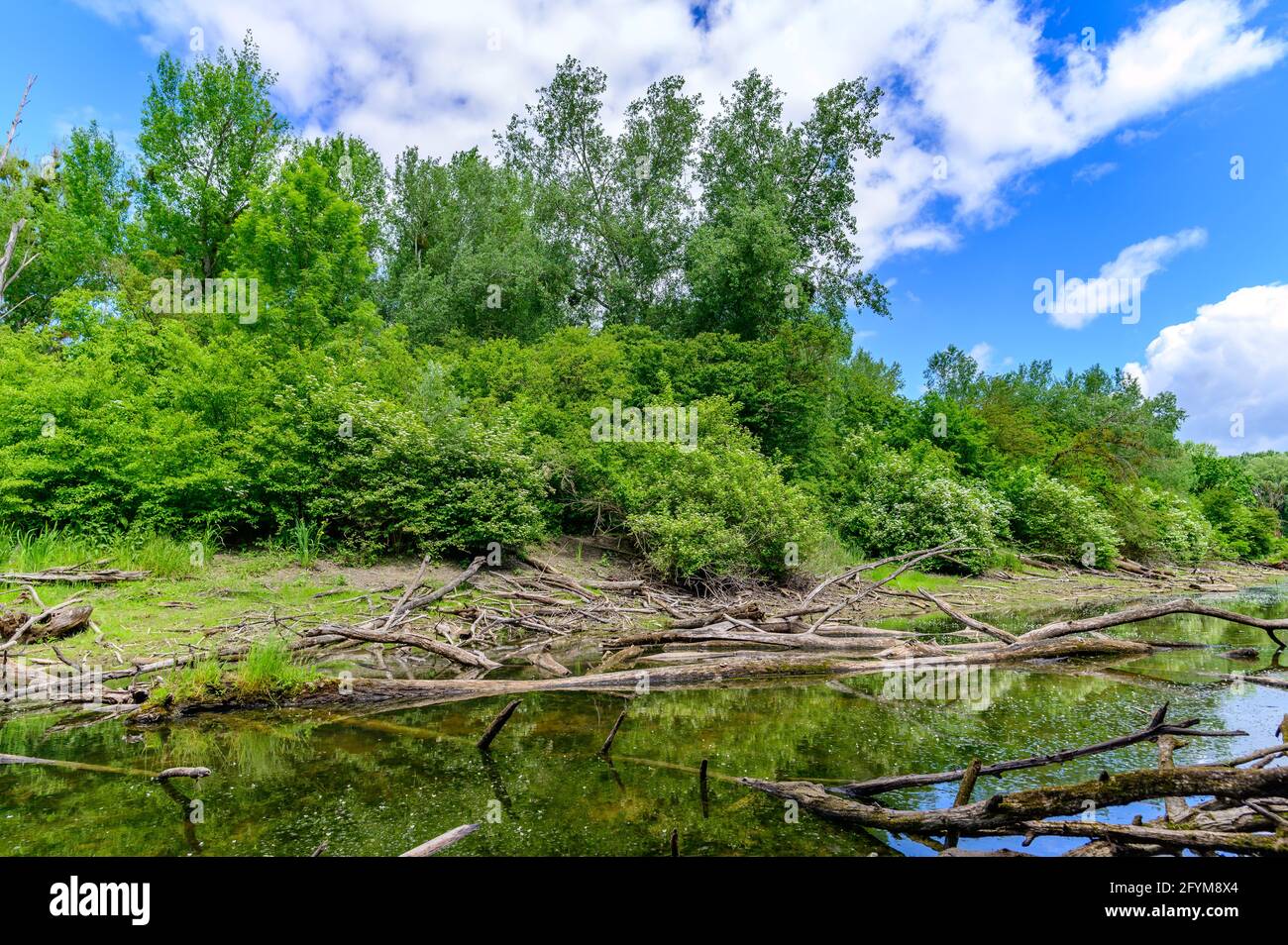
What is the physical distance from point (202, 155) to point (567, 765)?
1462 inches

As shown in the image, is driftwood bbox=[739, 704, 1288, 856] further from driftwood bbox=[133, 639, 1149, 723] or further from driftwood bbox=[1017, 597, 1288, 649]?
driftwood bbox=[133, 639, 1149, 723]

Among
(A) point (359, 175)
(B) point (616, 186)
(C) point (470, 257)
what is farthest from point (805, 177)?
(A) point (359, 175)

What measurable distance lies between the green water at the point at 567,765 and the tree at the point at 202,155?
105 feet

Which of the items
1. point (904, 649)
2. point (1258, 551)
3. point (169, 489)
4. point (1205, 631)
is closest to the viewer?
point (904, 649)

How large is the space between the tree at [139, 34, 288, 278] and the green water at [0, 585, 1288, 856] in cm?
3210

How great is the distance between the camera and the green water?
424 cm

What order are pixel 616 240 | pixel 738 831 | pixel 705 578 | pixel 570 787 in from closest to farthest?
1. pixel 738 831
2. pixel 570 787
3. pixel 705 578
4. pixel 616 240

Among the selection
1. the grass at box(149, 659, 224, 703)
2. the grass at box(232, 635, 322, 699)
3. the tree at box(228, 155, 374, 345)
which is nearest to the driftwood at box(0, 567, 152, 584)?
the grass at box(149, 659, 224, 703)

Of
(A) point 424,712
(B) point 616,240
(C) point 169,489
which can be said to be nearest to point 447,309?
(B) point 616,240

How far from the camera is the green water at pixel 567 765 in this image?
4238 millimetres

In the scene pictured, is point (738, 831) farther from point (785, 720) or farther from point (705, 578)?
point (705, 578)

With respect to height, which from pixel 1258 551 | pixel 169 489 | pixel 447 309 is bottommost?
pixel 1258 551

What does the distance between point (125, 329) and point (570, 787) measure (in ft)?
60.1
